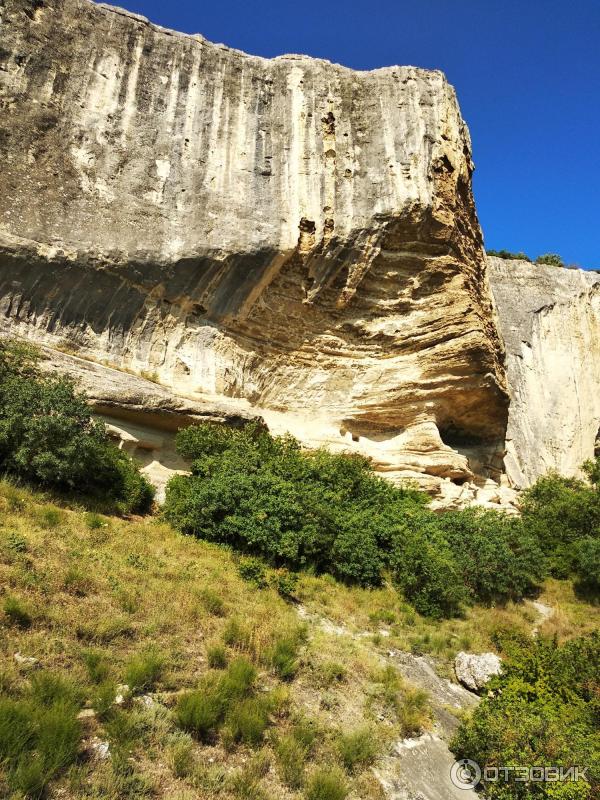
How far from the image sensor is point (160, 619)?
6.20 metres

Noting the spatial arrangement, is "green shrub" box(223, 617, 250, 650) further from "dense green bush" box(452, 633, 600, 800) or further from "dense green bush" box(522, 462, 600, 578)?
"dense green bush" box(522, 462, 600, 578)

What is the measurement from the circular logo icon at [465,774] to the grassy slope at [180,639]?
22.3 inches

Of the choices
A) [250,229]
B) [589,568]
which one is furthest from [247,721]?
[250,229]

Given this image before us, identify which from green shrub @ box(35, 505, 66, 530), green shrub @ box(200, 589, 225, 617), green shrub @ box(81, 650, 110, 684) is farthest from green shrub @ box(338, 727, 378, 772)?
green shrub @ box(35, 505, 66, 530)

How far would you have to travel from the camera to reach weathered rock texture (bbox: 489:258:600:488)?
31328 mm

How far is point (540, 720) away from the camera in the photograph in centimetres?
530

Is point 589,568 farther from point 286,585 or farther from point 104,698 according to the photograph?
point 104,698

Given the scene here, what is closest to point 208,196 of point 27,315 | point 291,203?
point 291,203

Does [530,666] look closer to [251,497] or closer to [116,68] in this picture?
[251,497]

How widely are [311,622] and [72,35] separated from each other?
17.5 metres

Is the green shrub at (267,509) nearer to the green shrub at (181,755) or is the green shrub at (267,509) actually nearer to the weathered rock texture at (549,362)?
the green shrub at (181,755)

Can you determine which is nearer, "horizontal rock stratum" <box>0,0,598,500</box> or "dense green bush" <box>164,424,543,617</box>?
"dense green bush" <box>164,424,543,617</box>

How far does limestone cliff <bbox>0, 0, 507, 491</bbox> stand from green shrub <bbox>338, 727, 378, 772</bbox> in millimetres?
11089

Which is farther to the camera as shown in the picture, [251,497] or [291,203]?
[291,203]
